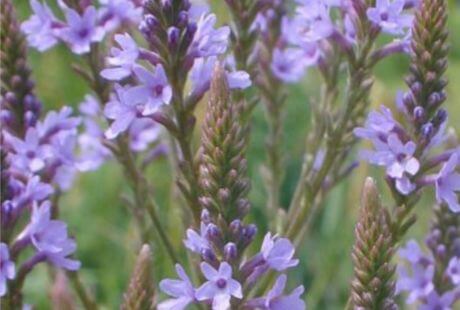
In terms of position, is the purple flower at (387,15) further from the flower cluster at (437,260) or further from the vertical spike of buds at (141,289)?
the vertical spike of buds at (141,289)

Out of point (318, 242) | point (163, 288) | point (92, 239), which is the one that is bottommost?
point (318, 242)

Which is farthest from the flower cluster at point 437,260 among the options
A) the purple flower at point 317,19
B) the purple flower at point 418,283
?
the purple flower at point 317,19

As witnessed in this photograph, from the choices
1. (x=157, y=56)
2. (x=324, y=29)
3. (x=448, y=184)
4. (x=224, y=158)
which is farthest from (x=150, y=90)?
(x=448, y=184)

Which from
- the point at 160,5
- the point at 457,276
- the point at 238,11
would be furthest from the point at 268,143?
the point at 160,5

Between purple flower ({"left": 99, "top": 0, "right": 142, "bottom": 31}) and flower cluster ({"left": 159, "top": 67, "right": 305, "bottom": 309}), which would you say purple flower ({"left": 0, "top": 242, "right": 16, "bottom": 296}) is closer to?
flower cluster ({"left": 159, "top": 67, "right": 305, "bottom": 309})

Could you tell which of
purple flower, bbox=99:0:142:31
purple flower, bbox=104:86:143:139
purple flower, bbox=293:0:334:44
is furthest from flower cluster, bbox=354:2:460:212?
purple flower, bbox=99:0:142:31

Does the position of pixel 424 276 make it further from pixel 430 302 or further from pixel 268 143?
pixel 268 143
